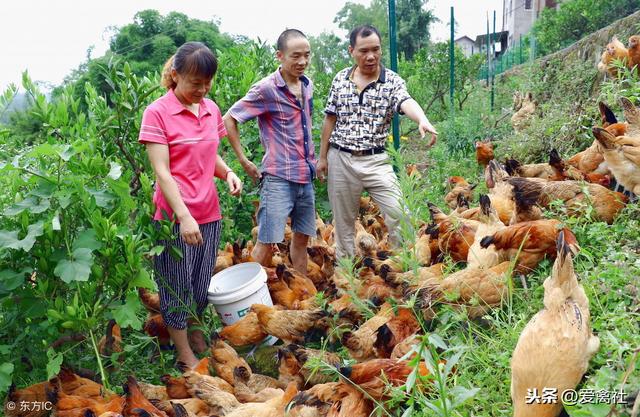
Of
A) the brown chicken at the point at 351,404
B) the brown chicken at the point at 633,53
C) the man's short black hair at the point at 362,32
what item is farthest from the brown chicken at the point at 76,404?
the brown chicken at the point at 633,53

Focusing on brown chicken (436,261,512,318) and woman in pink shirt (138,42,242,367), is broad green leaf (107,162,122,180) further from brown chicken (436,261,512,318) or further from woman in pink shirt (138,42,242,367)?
brown chicken (436,261,512,318)

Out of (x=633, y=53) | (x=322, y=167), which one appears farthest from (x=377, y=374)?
(x=633, y=53)

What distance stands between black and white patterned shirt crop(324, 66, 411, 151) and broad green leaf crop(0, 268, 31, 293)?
265 centimetres

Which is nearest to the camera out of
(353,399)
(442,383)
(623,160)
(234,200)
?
(442,383)

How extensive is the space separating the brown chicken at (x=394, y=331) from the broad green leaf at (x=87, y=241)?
161 cm

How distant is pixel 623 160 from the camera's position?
337cm

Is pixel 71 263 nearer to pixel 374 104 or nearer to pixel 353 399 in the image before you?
pixel 353 399

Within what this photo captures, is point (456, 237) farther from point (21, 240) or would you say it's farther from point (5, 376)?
point (5, 376)

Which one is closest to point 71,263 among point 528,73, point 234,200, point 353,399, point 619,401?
point 353,399

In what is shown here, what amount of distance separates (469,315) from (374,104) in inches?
79.5

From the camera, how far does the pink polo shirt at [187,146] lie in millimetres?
3095

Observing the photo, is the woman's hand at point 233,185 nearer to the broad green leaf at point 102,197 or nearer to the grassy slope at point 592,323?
the broad green leaf at point 102,197

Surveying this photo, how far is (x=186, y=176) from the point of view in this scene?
329 centimetres

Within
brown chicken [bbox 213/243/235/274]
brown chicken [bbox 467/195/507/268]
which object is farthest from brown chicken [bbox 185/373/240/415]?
brown chicken [bbox 467/195/507/268]
